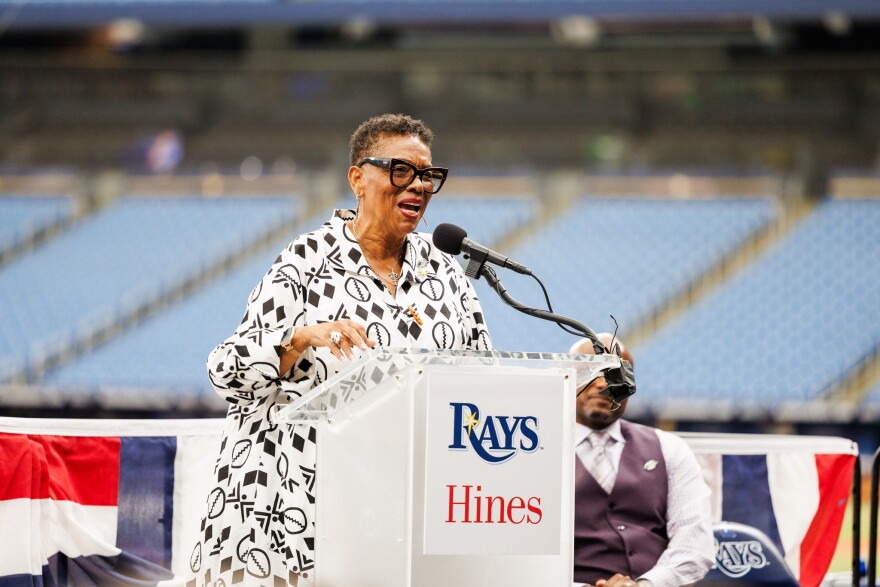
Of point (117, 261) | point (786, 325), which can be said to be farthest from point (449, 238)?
point (117, 261)

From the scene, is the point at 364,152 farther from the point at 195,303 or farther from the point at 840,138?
the point at 840,138

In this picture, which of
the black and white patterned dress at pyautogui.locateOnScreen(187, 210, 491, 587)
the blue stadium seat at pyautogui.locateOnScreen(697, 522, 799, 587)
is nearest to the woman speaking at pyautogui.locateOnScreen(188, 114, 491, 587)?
the black and white patterned dress at pyautogui.locateOnScreen(187, 210, 491, 587)

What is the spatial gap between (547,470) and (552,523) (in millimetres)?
82

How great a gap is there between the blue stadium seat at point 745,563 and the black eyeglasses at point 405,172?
1.85 m

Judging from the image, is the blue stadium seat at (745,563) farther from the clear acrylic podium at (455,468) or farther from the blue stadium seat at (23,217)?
the blue stadium seat at (23,217)

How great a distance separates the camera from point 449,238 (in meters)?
2.13

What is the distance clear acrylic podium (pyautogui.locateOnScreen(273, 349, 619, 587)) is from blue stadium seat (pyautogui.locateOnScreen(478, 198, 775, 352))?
9.50m

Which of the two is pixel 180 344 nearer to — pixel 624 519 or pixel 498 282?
pixel 624 519

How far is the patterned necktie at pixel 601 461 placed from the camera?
3000mm

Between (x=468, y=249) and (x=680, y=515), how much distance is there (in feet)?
4.14

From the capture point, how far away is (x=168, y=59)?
14.2 meters

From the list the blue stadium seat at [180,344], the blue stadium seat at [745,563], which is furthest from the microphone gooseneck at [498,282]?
the blue stadium seat at [180,344]

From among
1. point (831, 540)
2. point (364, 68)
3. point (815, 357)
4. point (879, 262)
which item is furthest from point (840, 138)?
point (831, 540)

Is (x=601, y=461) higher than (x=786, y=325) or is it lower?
lower
